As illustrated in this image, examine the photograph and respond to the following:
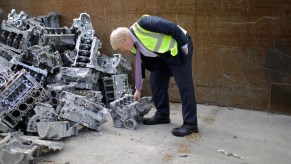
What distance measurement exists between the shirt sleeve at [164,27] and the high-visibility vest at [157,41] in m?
0.07

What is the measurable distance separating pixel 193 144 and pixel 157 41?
4.75 feet

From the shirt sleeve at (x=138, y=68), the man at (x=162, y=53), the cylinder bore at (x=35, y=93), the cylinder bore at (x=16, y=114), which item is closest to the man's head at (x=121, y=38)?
the man at (x=162, y=53)

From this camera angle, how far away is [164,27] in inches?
188

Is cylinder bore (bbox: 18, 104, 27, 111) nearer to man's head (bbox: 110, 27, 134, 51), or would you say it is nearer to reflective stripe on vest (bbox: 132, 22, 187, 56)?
man's head (bbox: 110, 27, 134, 51)

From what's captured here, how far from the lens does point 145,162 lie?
446 centimetres

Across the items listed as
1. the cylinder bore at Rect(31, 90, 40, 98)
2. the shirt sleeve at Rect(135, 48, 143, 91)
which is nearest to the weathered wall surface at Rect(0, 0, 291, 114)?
the shirt sleeve at Rect(135, 48, 143, 91)

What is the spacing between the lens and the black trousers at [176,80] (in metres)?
5.09

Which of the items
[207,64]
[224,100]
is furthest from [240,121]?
[207,64]

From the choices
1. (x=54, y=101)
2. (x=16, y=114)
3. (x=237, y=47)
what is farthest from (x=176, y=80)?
(x=16, y=114)

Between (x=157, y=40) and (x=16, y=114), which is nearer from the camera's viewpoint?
(x=157, y=40)

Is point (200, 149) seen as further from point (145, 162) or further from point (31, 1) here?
point (31, 1)

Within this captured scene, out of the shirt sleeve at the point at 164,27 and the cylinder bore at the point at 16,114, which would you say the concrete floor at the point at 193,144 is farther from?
the shirt sleeve at the point at 164,27

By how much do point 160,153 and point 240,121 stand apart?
1.82 metres

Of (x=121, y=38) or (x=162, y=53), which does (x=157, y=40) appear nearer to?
(x=162, y=53)
